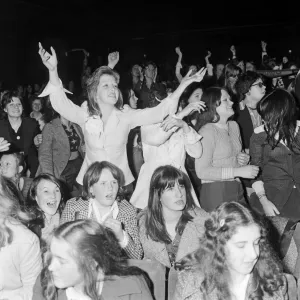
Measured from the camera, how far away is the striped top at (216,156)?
3416mm

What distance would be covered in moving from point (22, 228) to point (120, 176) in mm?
1063

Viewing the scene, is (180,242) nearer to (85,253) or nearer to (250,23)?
(85,253)

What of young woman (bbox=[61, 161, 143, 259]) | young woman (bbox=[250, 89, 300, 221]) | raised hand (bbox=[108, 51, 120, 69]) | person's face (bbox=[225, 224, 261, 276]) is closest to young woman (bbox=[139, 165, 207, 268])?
young woman (bbox=[61, 161, 143, 259])

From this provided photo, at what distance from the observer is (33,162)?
454 cm

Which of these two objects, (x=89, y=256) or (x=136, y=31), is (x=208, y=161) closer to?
(x=89, y=256)

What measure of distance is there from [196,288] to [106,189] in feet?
4.24

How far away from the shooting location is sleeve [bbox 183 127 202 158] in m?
3.41

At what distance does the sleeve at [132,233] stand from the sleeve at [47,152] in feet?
Result: 3.70

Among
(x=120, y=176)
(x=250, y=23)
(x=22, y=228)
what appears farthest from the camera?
(x=250, y=23)

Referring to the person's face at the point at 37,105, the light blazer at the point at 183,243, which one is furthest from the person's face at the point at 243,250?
the person's face at the point at 37,105

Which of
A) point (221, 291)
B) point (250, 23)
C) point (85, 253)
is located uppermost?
point (250, 23)

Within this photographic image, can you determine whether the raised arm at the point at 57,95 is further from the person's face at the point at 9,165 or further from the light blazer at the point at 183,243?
the light blazer at the point at 183,243

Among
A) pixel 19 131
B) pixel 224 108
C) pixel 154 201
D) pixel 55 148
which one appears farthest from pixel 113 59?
pixel 154 201

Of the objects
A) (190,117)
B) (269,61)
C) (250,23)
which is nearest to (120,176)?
(190,117)
